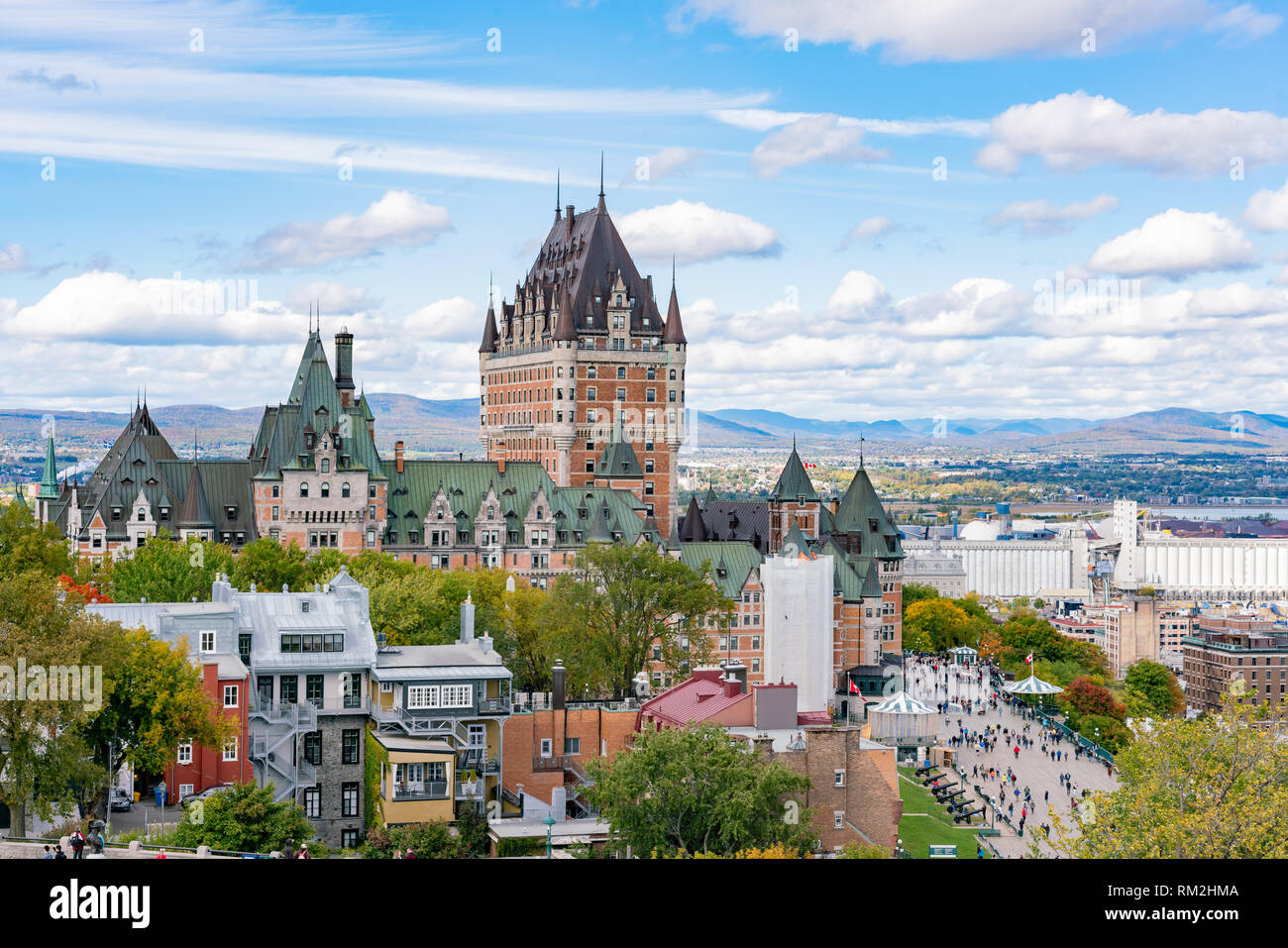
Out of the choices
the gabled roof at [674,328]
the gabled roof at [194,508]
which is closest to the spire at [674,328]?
the gabled roof at [674,328]

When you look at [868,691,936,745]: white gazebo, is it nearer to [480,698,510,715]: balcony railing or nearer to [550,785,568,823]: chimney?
[480,698,510,715]: balcony railing

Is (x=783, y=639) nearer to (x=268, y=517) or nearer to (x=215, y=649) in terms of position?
(x=268, y=517)

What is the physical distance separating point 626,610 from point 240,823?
151 feet

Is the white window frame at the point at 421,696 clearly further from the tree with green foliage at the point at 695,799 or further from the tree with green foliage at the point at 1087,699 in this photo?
the tree with green foliage at the point at 1087,699

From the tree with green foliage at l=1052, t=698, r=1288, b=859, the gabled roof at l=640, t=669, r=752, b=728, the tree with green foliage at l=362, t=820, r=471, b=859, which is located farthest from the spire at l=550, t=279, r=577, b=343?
the tree with green foliage at l=1052, t=698, r=1288, b=859

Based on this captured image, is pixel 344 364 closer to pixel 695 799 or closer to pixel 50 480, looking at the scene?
pixel 50 480

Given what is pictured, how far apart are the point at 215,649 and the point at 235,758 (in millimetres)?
5345

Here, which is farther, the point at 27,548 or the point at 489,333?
the point at 489,333

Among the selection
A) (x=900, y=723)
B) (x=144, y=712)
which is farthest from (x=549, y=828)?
(x=900, y=723)

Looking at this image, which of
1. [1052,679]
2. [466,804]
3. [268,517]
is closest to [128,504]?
[268,517]

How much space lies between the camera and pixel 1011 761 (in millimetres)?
102125

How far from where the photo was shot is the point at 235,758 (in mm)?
58875

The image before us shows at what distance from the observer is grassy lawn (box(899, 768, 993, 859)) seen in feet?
224
